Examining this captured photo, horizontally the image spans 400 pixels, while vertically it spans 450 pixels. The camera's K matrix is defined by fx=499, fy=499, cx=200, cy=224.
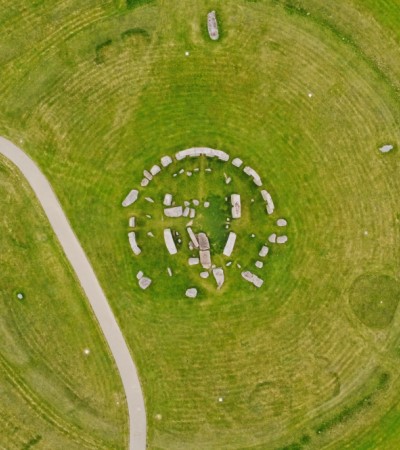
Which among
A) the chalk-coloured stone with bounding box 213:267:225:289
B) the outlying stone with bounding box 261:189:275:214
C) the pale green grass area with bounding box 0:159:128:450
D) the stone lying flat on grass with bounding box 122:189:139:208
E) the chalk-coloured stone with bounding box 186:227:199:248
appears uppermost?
the outlying stone with bounding box 261:189:275:214

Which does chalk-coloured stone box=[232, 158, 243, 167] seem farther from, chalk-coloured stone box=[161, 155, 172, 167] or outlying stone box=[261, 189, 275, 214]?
chalk-coloured stone box=[161, 155, 172, 167]

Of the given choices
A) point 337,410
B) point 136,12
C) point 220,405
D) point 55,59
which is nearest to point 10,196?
point 55,59

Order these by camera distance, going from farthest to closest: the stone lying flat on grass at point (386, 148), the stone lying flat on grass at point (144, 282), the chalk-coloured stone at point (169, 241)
A: 1. the stone lying flat on grass at point (386, 148)
2. the chalk-coloured stone at point (169, 241)
3. the stone lying flat on grass at point (144, 282)

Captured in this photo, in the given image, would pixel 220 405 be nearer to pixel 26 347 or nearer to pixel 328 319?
pixel 328 319

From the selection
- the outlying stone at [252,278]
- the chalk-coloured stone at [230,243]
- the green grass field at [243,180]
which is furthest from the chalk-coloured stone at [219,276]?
the outlying stone at [252,278]

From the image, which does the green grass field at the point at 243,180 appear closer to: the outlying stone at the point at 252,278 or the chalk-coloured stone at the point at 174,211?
the outlying stone at the point at 252,278

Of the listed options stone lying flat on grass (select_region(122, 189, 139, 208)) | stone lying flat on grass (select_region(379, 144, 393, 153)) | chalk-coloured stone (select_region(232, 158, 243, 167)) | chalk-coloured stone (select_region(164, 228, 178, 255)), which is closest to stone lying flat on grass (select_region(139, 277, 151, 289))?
chalk-coloured stone (select_region(164, 228, 178, 255))
